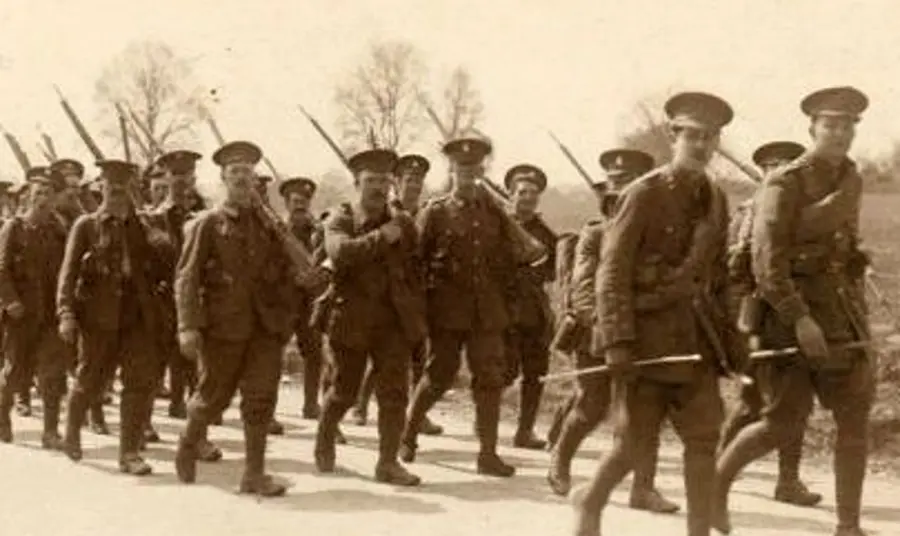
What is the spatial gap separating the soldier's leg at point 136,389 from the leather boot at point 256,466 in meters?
1.14

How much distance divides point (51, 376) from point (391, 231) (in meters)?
3.64

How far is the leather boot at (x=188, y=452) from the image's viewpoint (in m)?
9.38

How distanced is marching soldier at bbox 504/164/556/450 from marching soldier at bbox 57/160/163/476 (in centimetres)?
303

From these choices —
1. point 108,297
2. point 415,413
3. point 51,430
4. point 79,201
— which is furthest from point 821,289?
point 79,201

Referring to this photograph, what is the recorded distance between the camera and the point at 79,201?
568 inches

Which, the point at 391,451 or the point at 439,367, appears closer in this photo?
the point at 391,451

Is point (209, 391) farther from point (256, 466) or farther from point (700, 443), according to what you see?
point (700, 443)

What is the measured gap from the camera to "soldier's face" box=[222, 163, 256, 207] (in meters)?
9.15

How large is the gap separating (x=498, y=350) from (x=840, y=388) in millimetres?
3150

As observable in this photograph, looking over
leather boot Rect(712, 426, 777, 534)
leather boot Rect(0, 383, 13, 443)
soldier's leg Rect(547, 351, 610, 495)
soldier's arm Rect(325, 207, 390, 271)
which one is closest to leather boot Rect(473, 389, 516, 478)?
soldier's leg Rect(547, 351, 610, 495)

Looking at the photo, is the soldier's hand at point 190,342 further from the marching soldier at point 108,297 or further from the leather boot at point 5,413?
the leather boot at point 5,413

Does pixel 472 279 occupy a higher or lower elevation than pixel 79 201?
lower

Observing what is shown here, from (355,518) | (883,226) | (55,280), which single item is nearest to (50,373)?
(55,280)

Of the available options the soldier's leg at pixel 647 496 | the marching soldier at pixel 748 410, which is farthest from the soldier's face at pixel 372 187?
the soldier's leg at pixel 647 496
